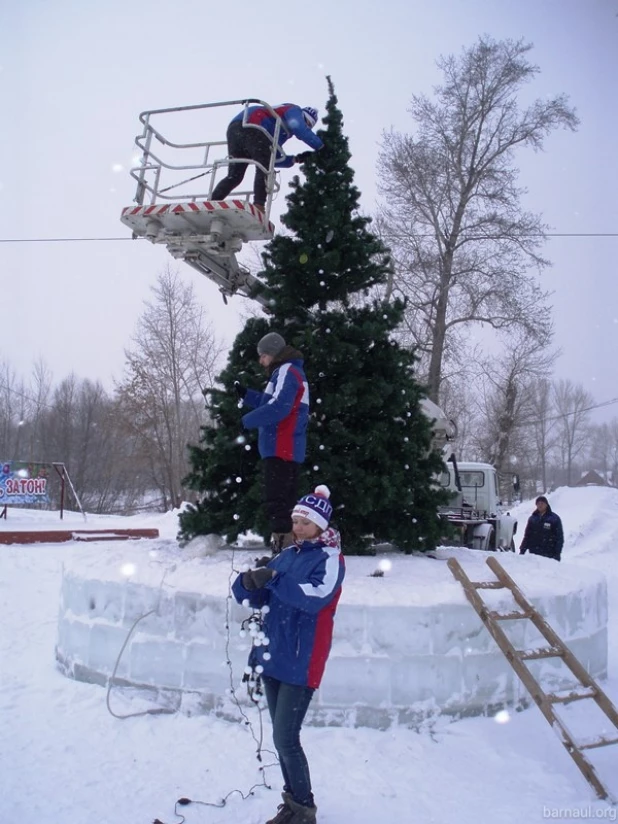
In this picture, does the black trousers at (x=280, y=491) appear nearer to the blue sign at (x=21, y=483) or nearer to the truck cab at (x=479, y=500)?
the truck cab at (x=479, y=500)

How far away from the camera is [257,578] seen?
3518 mm

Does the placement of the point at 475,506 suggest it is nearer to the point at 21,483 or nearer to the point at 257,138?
the point at 257,138

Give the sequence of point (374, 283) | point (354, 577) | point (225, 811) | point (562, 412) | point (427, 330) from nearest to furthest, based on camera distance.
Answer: point (225, 811) → point (354, 577) → point (374, 283) → point (427, 330) → point (562, 412)

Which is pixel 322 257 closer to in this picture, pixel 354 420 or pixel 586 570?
pixel 354 420

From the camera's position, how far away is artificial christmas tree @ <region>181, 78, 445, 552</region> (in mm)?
6172

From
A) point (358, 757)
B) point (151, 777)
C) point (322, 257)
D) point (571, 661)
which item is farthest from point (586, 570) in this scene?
point (151, 777)

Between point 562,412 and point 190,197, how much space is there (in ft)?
239

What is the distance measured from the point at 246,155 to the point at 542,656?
549 centimetres

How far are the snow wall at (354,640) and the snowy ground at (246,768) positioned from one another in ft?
0.56

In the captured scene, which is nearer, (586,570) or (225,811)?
(225,811)

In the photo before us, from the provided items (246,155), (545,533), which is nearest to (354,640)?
(246,155)

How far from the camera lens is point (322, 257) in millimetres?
6594

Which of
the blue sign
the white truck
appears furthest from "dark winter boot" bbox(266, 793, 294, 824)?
the blue sign

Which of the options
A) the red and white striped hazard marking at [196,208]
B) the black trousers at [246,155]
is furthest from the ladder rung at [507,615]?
the black trousers at [246,155]
